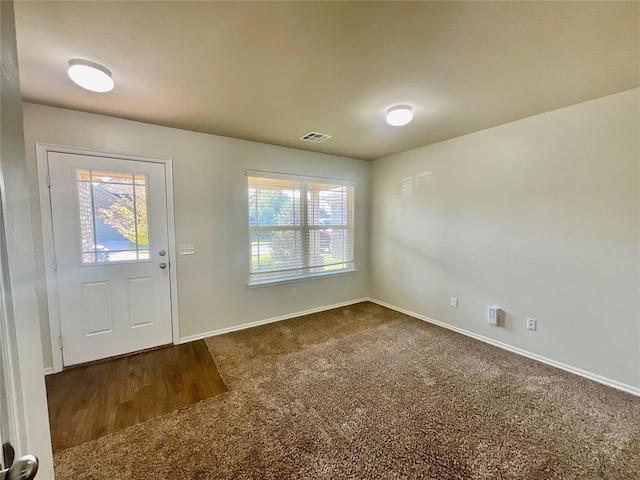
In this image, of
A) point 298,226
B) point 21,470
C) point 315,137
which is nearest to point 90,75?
point 315,137

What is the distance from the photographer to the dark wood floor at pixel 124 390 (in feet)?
5.96

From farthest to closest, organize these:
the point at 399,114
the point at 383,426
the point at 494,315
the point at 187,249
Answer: the point at 187,249, the point at 494,315, the point at 399,114, the point at 383,426

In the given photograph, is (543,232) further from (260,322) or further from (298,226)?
(260,322)

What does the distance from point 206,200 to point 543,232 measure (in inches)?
139

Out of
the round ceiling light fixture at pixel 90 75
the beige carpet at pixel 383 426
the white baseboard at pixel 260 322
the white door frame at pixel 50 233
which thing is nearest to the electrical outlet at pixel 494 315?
the beige carpet at pixel 383 426

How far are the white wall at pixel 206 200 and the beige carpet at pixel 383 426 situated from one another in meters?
0.80

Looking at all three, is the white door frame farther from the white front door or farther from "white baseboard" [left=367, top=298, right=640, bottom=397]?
"white baseboard" [left=367, top=298, right=640, bottom=397]

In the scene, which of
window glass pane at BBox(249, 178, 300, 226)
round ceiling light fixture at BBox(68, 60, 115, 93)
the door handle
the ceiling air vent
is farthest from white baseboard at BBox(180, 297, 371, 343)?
the door handle

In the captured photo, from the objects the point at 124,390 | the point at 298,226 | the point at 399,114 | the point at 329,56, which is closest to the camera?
the point at 329,56

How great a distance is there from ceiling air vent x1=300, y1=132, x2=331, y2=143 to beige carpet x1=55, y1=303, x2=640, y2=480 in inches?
95.1

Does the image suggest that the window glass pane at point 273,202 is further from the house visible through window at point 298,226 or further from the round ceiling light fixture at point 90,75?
the round ceiling light fixture at point 90,75

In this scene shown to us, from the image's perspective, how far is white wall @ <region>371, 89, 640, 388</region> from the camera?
2.17 meters

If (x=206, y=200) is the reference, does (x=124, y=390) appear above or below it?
below

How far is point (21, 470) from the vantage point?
1.77 ft
